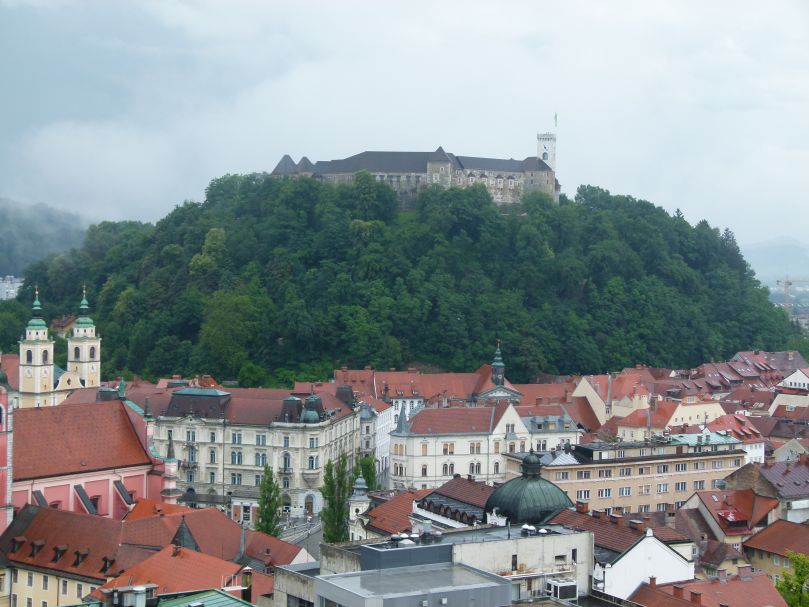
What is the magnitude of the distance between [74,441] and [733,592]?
2960 centimetres

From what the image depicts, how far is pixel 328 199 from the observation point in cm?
13025

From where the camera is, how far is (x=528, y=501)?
4597 centimetres

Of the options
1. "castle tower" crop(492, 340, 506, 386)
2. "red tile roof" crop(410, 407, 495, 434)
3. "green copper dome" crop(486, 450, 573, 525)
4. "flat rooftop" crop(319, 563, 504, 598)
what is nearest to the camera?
"flat rooftop" crop(319, 563, 504, 598)

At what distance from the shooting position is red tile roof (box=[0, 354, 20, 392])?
90750 mm

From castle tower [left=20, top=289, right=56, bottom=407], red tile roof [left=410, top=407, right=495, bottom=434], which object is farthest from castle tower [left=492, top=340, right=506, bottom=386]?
castle tower [left=20, top=289, right=56, bottom=407]

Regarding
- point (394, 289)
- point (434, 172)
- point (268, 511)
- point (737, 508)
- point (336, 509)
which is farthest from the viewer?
point (434, 172)

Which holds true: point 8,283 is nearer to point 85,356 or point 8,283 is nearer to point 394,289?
point 394,289

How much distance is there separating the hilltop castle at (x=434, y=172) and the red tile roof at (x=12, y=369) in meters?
49.3

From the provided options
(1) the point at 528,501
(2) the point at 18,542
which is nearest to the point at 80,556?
(2) the point at 18,542

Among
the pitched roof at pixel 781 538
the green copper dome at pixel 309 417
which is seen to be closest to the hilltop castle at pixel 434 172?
the green copper dome at pixel 309 417

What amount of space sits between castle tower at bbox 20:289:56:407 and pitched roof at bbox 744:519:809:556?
50133mm

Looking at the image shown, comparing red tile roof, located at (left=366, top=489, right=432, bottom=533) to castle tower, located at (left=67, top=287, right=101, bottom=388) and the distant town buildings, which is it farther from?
the distant town buildings

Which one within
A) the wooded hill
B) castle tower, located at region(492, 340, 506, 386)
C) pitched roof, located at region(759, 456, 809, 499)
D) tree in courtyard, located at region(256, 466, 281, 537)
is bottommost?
tree in courtyard, located at region(256, 466, 281, 537)

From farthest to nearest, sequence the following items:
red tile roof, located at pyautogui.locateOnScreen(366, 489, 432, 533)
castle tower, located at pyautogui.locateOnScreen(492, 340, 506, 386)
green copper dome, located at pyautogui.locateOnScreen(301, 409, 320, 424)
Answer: castle tower, located at pyautogui.locateOnScreen(492, 340, 506, 386), green copper dome, located at pyautogui.locateOnScreen(301, 409, 320, 424), red tile roof, located at pyautogui.locateOnScreen(366, 489, 432, 533)
